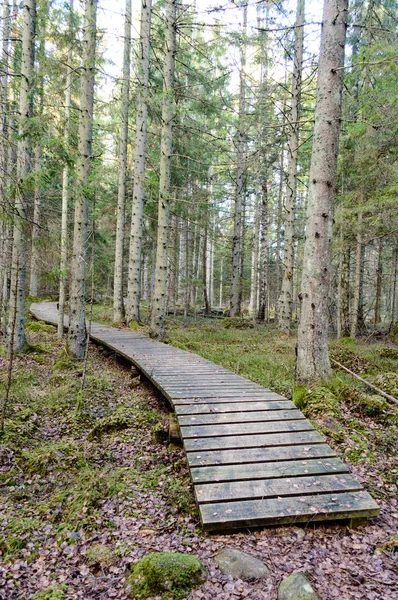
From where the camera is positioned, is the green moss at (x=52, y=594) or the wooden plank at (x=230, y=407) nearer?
the green moss at (x=52, y=594)

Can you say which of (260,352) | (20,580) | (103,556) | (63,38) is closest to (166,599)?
(103,556)

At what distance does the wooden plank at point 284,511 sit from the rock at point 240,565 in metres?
0.25

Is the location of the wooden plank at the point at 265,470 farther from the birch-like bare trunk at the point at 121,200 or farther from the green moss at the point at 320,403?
the birch-like bare trunk at the point at 121,200

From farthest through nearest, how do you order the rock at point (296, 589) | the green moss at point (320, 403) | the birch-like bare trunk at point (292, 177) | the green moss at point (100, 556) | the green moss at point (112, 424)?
the birch-like bare trunk at point (292, 177)
the green moss at point (112, 424)
the green moss at point (320, 403)
the green moss at point (100, 556)
the rock at point (296, 589)

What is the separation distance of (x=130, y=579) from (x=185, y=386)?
377cm

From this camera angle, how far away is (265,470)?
396 centimetres

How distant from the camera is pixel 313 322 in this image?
6.07 m

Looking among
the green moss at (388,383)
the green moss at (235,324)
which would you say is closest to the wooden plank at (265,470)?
the green moss at (388,383)

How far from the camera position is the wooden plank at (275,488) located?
11.7ft

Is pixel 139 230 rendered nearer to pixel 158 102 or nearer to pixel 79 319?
pixel 158 102

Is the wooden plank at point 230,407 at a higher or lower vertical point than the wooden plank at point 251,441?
higher

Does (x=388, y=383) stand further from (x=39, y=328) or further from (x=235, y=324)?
(x=39, y=328)

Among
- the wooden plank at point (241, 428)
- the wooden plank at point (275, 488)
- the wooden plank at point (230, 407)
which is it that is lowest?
the wooden plank at point (275, 488)

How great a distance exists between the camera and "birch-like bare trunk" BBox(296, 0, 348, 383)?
5.95 meters
